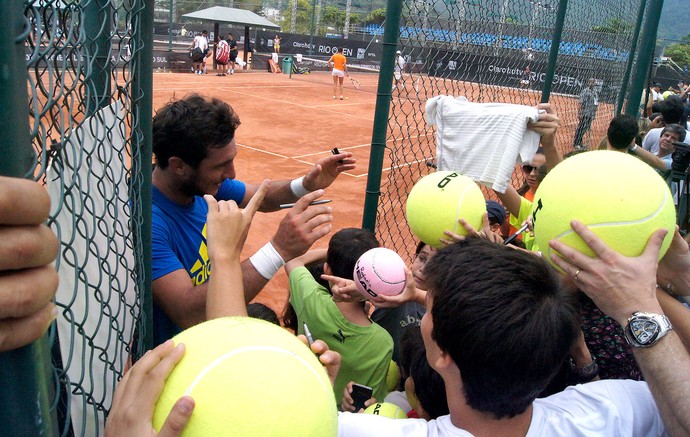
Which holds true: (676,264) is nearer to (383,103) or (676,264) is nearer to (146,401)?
(383,103)

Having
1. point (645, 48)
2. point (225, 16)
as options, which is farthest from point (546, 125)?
point (225, 16)

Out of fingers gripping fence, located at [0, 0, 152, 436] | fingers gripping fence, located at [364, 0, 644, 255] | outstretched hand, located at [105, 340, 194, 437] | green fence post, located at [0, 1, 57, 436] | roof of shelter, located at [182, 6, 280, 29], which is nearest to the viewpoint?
green fence post, located at [0, 1, 57, 436]

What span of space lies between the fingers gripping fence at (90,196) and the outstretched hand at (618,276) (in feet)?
4.58

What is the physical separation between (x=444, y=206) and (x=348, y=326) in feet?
2.53

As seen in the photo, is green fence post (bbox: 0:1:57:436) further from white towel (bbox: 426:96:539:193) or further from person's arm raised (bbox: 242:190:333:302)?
white towel (bbox: 426:96:539:193)

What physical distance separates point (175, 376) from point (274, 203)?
8.44 ft

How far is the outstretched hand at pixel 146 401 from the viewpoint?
3.38 feet

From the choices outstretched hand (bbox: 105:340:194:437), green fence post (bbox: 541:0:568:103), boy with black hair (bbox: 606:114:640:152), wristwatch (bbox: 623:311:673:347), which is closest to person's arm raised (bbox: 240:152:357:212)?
wristwatch (bbox: 623:311:673:347)

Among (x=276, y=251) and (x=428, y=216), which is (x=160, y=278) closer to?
(x=276, y=251)

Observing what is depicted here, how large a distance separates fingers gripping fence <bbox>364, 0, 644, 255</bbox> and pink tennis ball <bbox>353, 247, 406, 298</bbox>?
1075mm

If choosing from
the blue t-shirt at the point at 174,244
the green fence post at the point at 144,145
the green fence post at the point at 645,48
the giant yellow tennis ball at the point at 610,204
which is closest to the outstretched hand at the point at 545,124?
the giant yellow tennis ball at the point at 610,204

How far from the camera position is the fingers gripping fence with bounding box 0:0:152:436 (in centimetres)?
135

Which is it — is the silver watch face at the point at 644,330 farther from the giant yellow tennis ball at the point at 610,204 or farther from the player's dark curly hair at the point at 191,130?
the player's dark curly hair at the point at 191,130

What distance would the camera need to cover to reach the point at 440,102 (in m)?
3.03
